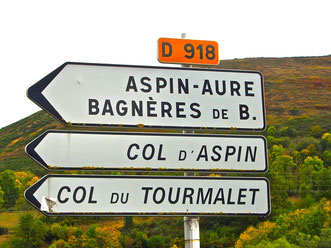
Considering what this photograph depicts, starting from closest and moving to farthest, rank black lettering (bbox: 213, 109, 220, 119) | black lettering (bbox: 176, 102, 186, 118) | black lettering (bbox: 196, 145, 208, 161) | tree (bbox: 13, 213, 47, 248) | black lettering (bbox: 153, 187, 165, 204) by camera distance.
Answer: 1. black lettering (bbox: 153, 187, 165, 204)
2. black lettering (bbox: 196, 145, 208, 161)
3. black lettering (bbox: 176, 102, 186, 118)
4. black lettering (bbox: 213, 109, 220, 119)
5. tree (bbox: 13, 213, 47, 248)

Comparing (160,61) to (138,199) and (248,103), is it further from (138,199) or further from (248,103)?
(138,199)

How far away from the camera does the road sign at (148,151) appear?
530cm

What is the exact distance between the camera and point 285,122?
106m

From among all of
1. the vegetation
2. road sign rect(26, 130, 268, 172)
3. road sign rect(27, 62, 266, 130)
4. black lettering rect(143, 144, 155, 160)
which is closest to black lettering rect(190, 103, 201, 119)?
road sign rect(27, 62, 266, 130)

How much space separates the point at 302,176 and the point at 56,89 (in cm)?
7016

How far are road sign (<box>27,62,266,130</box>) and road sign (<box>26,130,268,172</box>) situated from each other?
155mm

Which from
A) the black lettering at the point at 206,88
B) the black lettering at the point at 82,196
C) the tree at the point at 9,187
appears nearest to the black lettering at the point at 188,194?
the black lettering at the point at 82,196

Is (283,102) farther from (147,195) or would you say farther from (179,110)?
(147,195)

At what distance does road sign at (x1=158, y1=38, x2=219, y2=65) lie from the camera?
232 inches

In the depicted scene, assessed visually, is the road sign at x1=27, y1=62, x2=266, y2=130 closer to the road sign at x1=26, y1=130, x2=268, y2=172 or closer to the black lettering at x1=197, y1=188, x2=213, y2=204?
the road sign at x1=26, y1=130, x2=268, y2=172

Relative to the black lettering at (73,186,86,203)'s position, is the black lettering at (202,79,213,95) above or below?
above

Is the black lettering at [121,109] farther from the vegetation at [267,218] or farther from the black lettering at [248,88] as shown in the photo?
the vegetation at [267,218]

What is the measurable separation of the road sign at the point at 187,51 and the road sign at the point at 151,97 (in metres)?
0.12

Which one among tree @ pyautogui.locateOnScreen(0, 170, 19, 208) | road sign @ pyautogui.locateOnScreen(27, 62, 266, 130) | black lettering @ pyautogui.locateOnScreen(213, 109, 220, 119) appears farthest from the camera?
tree @ pyautogui.locateOnScreen(0, 170, 19, 208)
